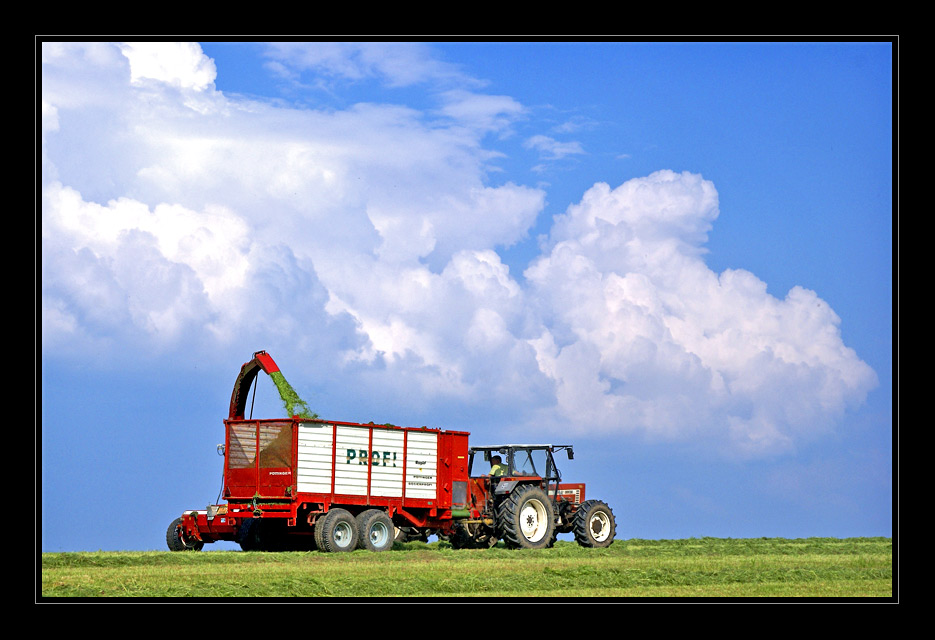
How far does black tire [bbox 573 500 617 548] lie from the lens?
28312 millimetres

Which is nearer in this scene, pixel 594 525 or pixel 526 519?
pixel 526 519

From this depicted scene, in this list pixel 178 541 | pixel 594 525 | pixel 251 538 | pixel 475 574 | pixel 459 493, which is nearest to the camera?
pixel 475 574

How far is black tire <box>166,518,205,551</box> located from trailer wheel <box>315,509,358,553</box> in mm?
2935

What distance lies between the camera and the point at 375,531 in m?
26.0

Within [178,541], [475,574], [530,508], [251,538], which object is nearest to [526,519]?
[530,508]

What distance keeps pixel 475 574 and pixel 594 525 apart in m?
9.66

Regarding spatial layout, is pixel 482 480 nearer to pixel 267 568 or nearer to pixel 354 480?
pixel 354 480

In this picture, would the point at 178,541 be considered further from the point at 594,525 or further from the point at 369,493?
the point at 594,525

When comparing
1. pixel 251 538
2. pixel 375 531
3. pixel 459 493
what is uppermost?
pixel 459 493

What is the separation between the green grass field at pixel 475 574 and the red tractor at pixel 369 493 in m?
1.02

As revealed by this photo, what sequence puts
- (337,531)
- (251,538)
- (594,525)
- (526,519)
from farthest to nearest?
(594,525)
(526,519)
(251,538)
(337,531)

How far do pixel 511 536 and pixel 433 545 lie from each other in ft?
9.85
